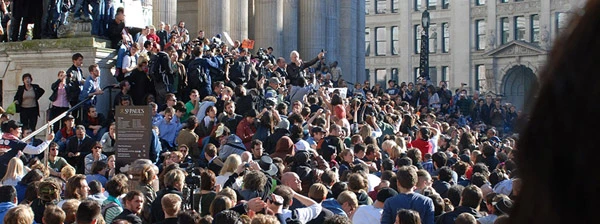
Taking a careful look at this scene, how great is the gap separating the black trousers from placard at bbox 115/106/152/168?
15.5 feet

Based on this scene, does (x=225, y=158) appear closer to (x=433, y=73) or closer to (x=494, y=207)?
(x=494, y=207)

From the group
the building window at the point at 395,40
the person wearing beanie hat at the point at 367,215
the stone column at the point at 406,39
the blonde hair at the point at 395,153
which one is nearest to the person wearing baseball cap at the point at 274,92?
the blonde hair at the point at 395,153

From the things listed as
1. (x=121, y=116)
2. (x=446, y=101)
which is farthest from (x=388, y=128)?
(x=446, y=101)

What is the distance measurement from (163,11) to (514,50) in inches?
1939

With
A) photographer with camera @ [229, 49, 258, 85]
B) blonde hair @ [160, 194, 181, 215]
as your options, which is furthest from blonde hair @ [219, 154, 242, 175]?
photographer with camera @ [229, 49, 258, 85]

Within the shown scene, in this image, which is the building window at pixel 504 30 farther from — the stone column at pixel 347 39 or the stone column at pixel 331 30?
the stone column at pixel 331 30

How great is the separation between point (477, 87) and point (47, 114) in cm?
6458

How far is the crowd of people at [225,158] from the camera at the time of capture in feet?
27.0

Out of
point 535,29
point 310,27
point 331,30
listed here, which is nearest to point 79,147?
point 310,27

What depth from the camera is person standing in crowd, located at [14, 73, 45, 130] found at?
1630cm

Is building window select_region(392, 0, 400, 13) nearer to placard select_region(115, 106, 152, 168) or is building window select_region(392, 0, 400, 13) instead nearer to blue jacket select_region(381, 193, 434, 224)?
placard select_region(115, 106, 152, 168)

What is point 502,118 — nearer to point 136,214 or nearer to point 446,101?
point 446,101

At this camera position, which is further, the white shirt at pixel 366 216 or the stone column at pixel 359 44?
the stone column at pixel 359 44

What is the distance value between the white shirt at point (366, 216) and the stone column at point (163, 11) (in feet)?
75.0
